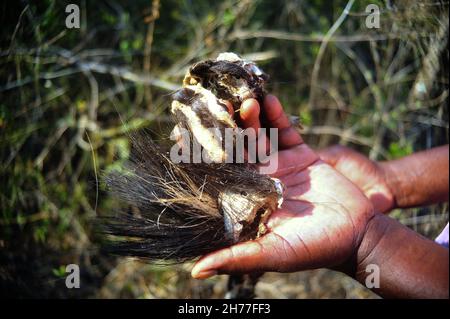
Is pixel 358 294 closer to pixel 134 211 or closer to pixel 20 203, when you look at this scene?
pixel 134 211

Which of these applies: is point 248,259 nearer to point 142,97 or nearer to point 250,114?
point 250,114

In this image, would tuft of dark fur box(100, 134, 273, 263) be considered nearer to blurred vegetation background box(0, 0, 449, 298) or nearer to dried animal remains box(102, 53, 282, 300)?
dried animal remains box(102, 53, 282, 300)

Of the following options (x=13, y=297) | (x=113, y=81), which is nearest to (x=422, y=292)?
(x=13, y=297)

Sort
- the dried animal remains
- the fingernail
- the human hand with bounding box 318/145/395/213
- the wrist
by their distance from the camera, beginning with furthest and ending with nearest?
1. the human hand with bounding box 318/145/395/213
2. the wrist
3. the dried animal remains
4. the fingernail

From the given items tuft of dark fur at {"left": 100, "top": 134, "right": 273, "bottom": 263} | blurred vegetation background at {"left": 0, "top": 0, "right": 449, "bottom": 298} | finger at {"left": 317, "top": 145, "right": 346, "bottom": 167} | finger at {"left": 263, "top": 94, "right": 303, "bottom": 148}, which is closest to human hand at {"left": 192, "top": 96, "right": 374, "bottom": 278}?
finger at {"left": 263, "top": 94, "right": 303, "bottom": 148}

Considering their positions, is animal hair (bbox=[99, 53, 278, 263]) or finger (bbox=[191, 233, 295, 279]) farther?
animal hair (bbox=[99, 53, 278, 263])

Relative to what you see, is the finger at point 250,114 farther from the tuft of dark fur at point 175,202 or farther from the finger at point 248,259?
the finger at point 248,259
